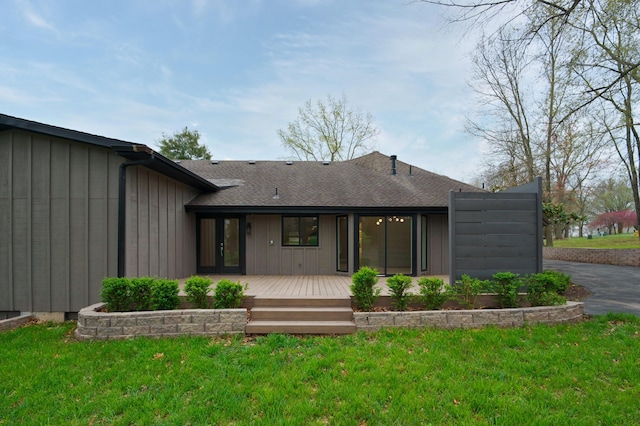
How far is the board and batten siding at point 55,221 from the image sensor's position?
18.2ft

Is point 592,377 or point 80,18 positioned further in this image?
point 80,18

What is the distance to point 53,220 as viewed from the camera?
5609 millimetres

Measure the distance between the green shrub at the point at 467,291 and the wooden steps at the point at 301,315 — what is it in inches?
72.9

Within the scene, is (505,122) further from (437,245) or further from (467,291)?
(467,291)

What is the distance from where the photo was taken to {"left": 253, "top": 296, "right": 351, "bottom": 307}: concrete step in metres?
5.36

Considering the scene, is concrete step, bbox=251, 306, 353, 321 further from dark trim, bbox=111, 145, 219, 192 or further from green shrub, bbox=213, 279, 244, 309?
dark trim, bbox=111, 145, 219, 192

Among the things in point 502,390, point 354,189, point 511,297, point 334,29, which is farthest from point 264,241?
point 334,29

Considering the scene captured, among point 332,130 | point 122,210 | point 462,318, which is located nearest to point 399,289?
point 462,318

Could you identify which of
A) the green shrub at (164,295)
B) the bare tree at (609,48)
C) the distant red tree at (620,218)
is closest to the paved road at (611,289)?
the bare tree at (609,48)

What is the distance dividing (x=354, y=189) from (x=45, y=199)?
755 cm

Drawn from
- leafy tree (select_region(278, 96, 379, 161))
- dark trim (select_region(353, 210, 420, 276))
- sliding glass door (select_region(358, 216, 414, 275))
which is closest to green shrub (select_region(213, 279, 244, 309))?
dark trim (select_region(353, 210, 420, 276))

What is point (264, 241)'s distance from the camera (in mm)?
9078

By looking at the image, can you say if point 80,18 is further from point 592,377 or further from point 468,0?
point 592,377

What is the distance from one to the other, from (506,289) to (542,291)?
69 centimetres
